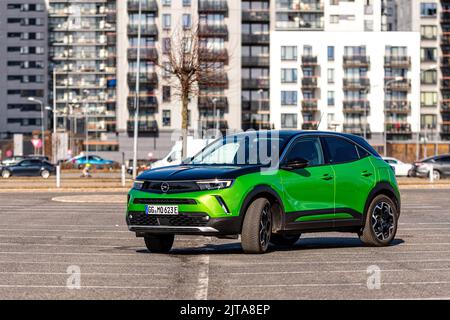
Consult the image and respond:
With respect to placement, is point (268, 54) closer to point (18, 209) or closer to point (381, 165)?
point (18, 209)

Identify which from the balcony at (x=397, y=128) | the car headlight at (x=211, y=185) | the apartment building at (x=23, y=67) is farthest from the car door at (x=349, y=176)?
the apartment building at (x=23, y=67)

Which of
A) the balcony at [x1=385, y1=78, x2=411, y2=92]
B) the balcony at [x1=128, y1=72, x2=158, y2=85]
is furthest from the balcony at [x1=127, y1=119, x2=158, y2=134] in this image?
the balcony at [x1=385, y1=78, x2=411, y2=92]

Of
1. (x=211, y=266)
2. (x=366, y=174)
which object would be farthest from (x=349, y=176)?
(x=211, y=266)

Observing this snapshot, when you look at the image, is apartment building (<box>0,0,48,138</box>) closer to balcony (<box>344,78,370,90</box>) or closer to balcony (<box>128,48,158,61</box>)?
balcony (<box>128,48,158,61</box>)

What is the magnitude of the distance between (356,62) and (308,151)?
9858cm

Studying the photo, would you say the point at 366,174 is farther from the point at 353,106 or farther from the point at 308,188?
the point at 353,106

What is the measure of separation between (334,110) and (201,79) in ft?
248

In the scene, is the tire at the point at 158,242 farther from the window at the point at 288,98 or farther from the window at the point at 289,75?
the window at the point at 289,75

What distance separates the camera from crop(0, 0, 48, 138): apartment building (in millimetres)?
150375

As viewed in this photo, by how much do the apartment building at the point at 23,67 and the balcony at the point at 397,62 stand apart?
2217 inches

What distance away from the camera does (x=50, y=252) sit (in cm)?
1452

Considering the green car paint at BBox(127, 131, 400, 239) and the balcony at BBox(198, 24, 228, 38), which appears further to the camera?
the balcony at BBox(198, 24, 228, 38)

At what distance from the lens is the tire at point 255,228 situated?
13797 mm
